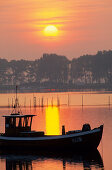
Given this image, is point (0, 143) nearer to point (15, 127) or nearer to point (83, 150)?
point (15, 127)

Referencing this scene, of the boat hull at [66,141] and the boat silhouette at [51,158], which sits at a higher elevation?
the boat hull at [66,141]

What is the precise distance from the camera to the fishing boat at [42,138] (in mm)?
54812

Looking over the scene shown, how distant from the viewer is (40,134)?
5631cm

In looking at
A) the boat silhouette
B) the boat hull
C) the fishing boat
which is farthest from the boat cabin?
the boat silhouette

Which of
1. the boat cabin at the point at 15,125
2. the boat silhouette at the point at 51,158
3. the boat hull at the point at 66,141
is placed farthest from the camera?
the boat cabin at the point at 15,125

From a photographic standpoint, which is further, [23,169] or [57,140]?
[57,140]

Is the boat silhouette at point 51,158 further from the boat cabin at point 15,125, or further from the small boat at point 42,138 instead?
the boat cabin at point 15,125

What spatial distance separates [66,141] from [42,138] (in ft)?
8.10

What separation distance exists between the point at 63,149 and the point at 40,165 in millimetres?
5585

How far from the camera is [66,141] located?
5484cm

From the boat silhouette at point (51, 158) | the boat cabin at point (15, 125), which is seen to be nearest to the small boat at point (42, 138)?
the boat cabin at point (15, 125)

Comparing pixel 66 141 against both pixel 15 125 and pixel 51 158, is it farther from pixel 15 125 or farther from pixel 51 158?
pixel 15 125

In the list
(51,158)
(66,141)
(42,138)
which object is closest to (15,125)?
(42,138)

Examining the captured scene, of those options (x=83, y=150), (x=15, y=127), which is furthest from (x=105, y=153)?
(x=15, y=127)
